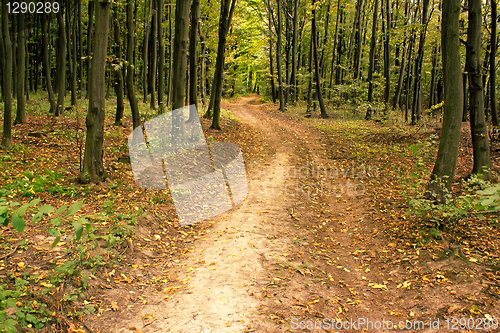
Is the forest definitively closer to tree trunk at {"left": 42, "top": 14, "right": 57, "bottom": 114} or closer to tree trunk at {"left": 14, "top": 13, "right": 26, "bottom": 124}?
tree trunk at {"left": 14, "top": 13, "right": 26, "bottom": 124}

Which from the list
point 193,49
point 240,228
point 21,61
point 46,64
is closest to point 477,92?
point 240,228

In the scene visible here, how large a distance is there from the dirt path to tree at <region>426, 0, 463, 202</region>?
70.3 inches

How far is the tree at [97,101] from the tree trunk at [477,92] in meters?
8.41

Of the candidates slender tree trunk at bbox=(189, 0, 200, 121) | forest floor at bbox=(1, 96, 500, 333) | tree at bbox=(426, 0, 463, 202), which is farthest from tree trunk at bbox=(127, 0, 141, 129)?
tree at bbox=(426, 0, 463, 202)

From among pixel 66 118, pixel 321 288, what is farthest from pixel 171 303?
pixel 66 118

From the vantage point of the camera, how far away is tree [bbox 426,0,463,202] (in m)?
6.02

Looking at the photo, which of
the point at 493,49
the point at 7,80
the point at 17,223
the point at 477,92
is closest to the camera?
the point at 17,223

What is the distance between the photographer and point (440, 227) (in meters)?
5.93

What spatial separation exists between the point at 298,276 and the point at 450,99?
4.63 meters

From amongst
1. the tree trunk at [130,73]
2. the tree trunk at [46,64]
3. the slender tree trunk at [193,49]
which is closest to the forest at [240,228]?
the tree trunk at [130,73]

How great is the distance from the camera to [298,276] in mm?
5230

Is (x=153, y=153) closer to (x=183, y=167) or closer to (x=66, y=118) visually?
(x=183, y=167)

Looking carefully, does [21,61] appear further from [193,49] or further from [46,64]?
[193,49]

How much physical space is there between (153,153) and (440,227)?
8.46 meters
